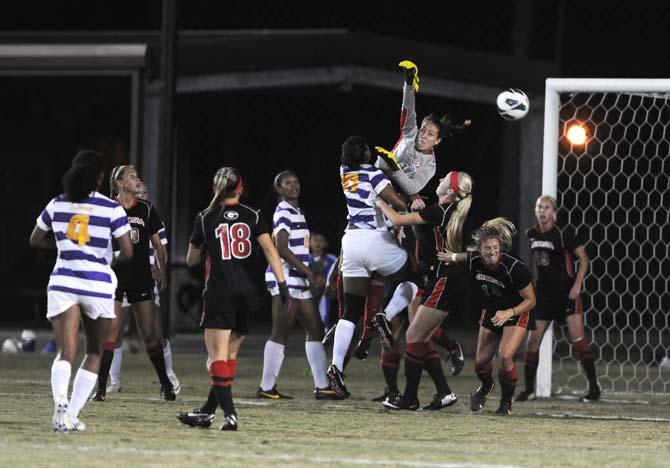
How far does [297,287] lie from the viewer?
11.1 metres

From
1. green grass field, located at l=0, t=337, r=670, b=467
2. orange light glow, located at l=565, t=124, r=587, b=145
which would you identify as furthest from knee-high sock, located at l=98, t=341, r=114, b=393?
orange light glow, located at l=565, t=124, r=587, b=145

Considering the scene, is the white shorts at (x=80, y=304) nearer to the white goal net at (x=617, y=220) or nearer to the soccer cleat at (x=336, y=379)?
the soccer cleat at (x=336, y=379)

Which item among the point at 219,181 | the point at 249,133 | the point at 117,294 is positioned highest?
the point at 249,133

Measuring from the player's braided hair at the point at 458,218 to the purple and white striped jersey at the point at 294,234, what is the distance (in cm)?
155

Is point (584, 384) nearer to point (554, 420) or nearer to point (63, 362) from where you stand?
point (554, 420)

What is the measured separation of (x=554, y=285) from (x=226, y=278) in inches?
168

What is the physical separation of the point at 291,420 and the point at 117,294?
2182 mm

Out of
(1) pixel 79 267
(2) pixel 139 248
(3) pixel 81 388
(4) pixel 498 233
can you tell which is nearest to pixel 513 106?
(4) pixel 498 233

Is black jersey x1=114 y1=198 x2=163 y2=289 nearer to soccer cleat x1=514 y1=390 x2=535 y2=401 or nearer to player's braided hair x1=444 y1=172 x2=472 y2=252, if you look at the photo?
player's braided hair x1=444 y1=172 x2=472 y2=252

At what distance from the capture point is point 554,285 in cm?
1156

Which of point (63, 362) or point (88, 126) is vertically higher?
point (88, 126)

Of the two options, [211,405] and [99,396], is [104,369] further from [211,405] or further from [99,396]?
[211,405]

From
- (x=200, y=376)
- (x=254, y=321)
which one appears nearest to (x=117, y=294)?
(x=200, y=376)

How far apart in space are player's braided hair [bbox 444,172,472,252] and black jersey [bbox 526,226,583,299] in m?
1.89
